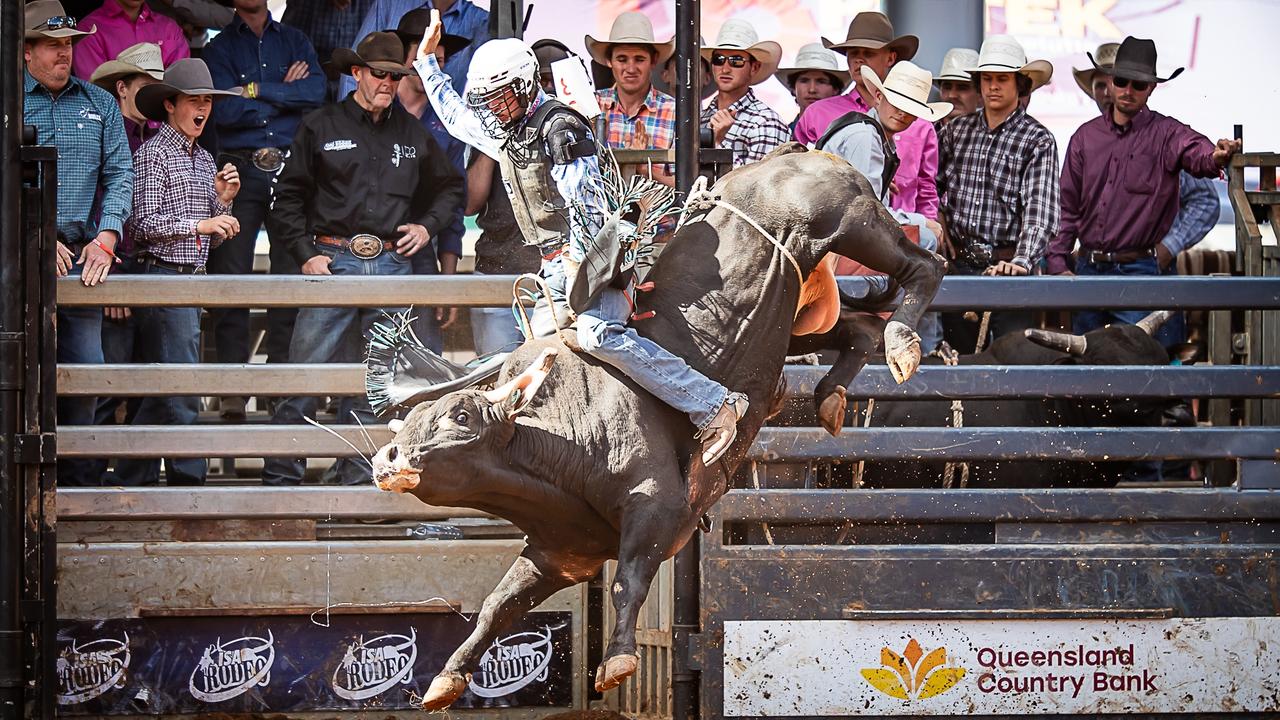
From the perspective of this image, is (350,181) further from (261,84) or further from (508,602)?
(508,602)

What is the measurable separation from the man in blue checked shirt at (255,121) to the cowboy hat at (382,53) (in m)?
0.65

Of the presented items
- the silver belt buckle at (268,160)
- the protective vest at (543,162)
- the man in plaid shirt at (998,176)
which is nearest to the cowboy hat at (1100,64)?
the man in plaid shirt at (998,176)

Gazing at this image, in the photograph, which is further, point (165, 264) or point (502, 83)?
point (165, 264)

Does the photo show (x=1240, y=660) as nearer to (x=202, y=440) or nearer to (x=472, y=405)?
(x=472, y=405)

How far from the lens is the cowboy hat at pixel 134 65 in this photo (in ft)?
24.5

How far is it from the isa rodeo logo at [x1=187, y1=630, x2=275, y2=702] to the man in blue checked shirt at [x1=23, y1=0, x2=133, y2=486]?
3.64ft

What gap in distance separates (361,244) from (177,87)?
115cm

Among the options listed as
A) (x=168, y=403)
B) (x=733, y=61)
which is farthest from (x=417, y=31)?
(x=168, y=403)

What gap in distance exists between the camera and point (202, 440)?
6477mm

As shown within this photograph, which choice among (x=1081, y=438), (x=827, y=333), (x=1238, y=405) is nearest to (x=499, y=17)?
(x=827, y=333)

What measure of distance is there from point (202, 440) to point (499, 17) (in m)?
2.76

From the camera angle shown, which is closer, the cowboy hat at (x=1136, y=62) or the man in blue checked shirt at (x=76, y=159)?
the man in blue checked shirt at (x=76, y=159)

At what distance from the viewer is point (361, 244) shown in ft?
23.9

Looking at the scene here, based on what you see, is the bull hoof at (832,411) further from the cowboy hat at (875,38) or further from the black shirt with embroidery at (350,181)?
the cowboy hat at (875,38)
